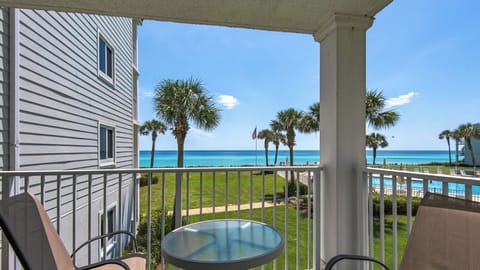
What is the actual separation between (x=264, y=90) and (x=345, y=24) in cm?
2916

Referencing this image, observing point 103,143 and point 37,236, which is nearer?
point 37,236

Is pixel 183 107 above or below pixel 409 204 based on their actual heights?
above

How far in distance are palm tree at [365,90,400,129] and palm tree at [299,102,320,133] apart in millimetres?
2504

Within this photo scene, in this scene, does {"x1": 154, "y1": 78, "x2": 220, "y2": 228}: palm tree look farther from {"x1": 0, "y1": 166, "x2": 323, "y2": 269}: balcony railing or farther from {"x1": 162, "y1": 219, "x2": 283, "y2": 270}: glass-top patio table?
{"x1": 162, "y1": 219, "x2": 283, "y2": 270}: glass-top patio table

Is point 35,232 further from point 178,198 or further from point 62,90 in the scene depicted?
point 62,90

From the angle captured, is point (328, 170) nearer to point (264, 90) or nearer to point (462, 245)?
point (462, 245)

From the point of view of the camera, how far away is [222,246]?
54.6 inches

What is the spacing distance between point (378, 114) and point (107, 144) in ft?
40.2

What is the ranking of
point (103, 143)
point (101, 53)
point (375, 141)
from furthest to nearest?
point (375, 141) → point (103, 143) → point (101, 53)

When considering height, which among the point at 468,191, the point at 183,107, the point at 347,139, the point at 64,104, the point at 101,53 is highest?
the point at 101,53

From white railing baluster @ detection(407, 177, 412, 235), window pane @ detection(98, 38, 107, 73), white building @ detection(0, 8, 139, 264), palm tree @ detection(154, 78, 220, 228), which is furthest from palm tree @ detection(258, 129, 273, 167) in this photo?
white railing baluster @ detection(407, 177, 412, 235)

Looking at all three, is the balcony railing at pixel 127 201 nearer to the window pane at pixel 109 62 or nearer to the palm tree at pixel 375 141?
the window pane at pixel 109 62

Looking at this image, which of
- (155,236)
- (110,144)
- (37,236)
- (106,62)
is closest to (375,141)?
(155,236)

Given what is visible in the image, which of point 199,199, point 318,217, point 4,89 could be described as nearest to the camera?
point 318,217
